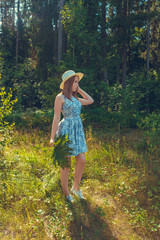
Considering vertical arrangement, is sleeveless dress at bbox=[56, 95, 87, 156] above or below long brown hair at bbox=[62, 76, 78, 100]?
below

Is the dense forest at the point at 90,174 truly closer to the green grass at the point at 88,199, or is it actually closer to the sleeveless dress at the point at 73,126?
the green grass at the point at 88,199

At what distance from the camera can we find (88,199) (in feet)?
12.1

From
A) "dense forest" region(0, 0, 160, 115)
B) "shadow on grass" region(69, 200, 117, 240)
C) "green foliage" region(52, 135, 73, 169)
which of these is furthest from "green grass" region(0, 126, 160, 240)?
"dense forest" region(0, 0, 160, 115)

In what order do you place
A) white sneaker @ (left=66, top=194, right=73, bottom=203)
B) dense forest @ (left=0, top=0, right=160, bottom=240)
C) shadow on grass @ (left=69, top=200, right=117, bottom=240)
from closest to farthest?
shadow on grass @ (left=69, top=200, right=117, bottom=240) < dense forest @ (left=0, top=0, right=160, bottom=240) < white sneaker @ (left=66, top=194, right=73, bottom=203)

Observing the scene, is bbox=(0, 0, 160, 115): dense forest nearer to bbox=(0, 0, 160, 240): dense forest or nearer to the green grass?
bbox=(0, 0, 160, 240): dense forest

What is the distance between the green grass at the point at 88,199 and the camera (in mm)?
2963

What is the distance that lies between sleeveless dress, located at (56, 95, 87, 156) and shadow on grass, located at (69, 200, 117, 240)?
2.87 ft

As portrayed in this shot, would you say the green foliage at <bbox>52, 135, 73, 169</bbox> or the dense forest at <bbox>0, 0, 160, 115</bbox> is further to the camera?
the dense forest at <bbox>0, 0, 160, 115</bbox>

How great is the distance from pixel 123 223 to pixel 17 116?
6.54 metres

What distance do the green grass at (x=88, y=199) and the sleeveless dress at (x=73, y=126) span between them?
87 cm

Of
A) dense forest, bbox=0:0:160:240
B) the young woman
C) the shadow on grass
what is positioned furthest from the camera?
the young woman

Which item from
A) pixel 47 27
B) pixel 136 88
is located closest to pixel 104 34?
pixel 136 88

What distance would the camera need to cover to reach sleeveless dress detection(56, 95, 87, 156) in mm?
3440

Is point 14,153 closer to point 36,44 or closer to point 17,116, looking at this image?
point 17,116
